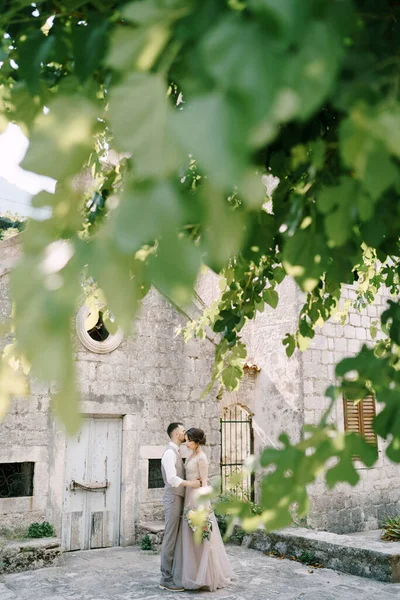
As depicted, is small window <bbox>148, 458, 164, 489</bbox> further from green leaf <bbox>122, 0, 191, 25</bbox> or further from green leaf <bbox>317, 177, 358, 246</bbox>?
green leaf <bbox>122, 0, 191, 25</bbox>

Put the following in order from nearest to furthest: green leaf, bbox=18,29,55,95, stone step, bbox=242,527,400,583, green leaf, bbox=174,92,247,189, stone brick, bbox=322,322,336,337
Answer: green leaf, bbox=174,92,247,189
green leaf, bbox=18,29,55,95
stone step, bbox=242,527,400,583
stone brick, bbox=322,322,336,337

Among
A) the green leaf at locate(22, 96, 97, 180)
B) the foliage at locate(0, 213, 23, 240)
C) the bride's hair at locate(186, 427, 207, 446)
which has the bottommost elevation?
the bride's hair at locate(186, 427, 207, 446)

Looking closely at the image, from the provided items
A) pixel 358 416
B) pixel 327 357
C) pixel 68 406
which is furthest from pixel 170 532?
pixel 68 406

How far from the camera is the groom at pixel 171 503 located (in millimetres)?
6000

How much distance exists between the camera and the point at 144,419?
8234 mm

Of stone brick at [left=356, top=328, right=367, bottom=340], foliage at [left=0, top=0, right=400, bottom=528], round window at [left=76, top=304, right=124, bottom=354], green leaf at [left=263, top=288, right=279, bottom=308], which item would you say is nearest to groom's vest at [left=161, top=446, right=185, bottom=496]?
round window at [left=76, top=304, right=124, bottom=354]

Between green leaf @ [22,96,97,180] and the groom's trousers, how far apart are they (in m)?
5.93

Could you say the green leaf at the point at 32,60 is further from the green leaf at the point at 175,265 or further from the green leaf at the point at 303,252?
the green leaf at the point at 175,265

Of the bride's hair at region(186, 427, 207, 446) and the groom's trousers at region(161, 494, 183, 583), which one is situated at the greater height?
the bride's hair at region(186, 427, 207, 446)

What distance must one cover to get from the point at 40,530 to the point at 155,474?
5.92 feet

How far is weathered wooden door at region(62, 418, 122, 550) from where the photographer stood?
7.51 meters

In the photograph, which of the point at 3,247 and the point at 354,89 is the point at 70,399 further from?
the point at 3,247

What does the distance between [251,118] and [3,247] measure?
724cm

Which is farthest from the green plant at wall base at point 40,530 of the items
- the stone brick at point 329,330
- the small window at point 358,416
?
the stone brick at point 329,330
